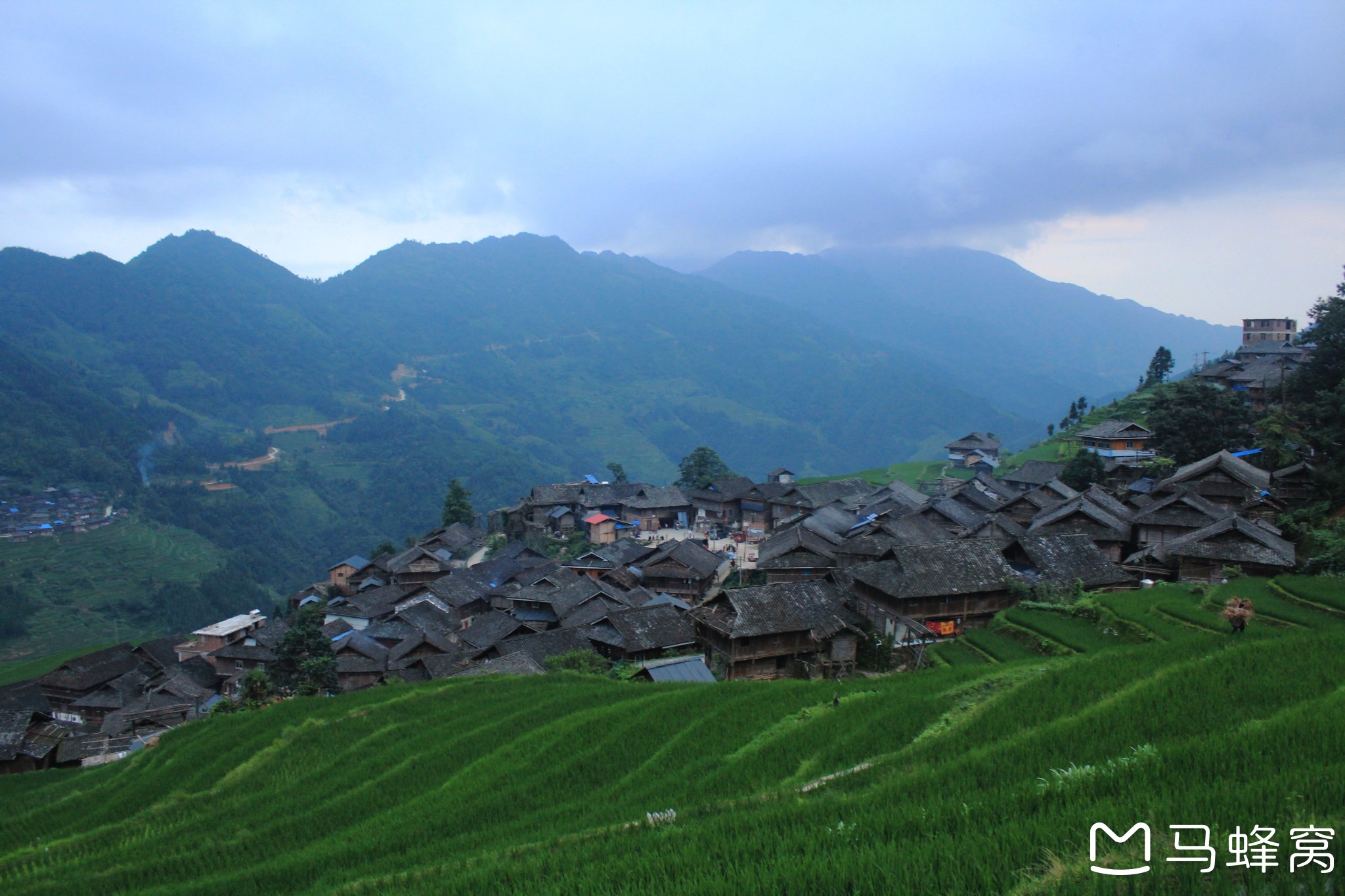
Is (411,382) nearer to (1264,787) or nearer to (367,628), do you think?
(367,628)

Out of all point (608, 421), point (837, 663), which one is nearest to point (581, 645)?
point (837, 663)

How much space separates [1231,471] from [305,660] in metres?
40.8

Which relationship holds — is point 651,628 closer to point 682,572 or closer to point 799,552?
point 799,552

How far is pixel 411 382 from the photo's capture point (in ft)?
646

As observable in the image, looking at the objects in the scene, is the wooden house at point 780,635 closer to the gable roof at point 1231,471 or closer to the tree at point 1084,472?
the gable roof at point 1231,471

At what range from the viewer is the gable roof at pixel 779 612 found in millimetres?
A: 24641

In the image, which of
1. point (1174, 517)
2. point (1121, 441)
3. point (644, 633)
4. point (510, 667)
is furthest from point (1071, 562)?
point (1121, 441)

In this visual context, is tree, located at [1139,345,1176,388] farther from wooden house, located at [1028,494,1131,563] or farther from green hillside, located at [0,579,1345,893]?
green hillside, located at [0,579,1345,893]

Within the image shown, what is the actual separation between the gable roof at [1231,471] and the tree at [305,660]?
3833 centimetres

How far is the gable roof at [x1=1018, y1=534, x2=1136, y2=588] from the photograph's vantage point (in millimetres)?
24234

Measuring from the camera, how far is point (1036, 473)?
47.7 meters

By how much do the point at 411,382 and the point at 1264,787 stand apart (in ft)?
677

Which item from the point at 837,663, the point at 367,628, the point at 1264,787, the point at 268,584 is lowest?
the point at 268,584

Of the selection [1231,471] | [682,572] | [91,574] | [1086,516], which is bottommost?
[91,574]
